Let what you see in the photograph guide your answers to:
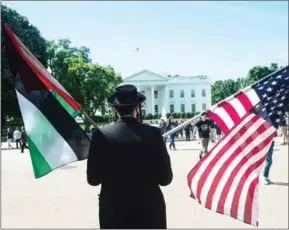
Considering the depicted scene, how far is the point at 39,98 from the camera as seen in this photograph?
3539mm

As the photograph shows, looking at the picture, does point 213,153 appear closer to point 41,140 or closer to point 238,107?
point 238,107

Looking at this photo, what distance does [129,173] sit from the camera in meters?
2.79

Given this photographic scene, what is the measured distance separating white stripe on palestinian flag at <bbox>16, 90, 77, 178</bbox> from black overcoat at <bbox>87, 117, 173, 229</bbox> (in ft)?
2.27

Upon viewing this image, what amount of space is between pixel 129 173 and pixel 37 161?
38.8 inches

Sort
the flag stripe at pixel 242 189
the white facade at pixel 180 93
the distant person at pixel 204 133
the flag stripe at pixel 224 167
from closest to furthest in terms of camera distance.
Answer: the flag stripe at pixel 242 189
the flag stripe at pixel 224 167
the distant person at pixel 204 133
the white facade at pixel 180 93

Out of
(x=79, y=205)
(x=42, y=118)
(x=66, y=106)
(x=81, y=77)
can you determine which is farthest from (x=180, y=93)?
(x=42, y=118)

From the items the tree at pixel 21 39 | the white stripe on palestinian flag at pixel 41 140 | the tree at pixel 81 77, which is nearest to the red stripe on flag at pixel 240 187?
the white stripe on palestinian flag at pixel 41 140

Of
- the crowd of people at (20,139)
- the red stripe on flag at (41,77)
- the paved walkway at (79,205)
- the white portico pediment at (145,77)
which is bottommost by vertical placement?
the crowd of people at (20,139)

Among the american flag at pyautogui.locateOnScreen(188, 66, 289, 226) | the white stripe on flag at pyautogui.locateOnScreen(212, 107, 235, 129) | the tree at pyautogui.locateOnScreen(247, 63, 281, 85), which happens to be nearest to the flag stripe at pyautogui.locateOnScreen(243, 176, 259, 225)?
the american flag at pyautogui.locateOnScreen(188, 66, 289, 226)

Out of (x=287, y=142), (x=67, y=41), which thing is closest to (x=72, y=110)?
(x=287, y=142)

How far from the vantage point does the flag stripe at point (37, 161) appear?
341 cm

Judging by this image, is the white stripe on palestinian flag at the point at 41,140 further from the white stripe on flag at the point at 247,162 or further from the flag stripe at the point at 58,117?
the white stripe on flag at the point at 247,162

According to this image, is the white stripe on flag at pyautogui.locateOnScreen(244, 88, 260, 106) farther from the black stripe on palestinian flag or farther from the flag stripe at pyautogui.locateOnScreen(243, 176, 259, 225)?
the black stripe on palestinian flag

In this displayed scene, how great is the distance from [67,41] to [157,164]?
194 ft
